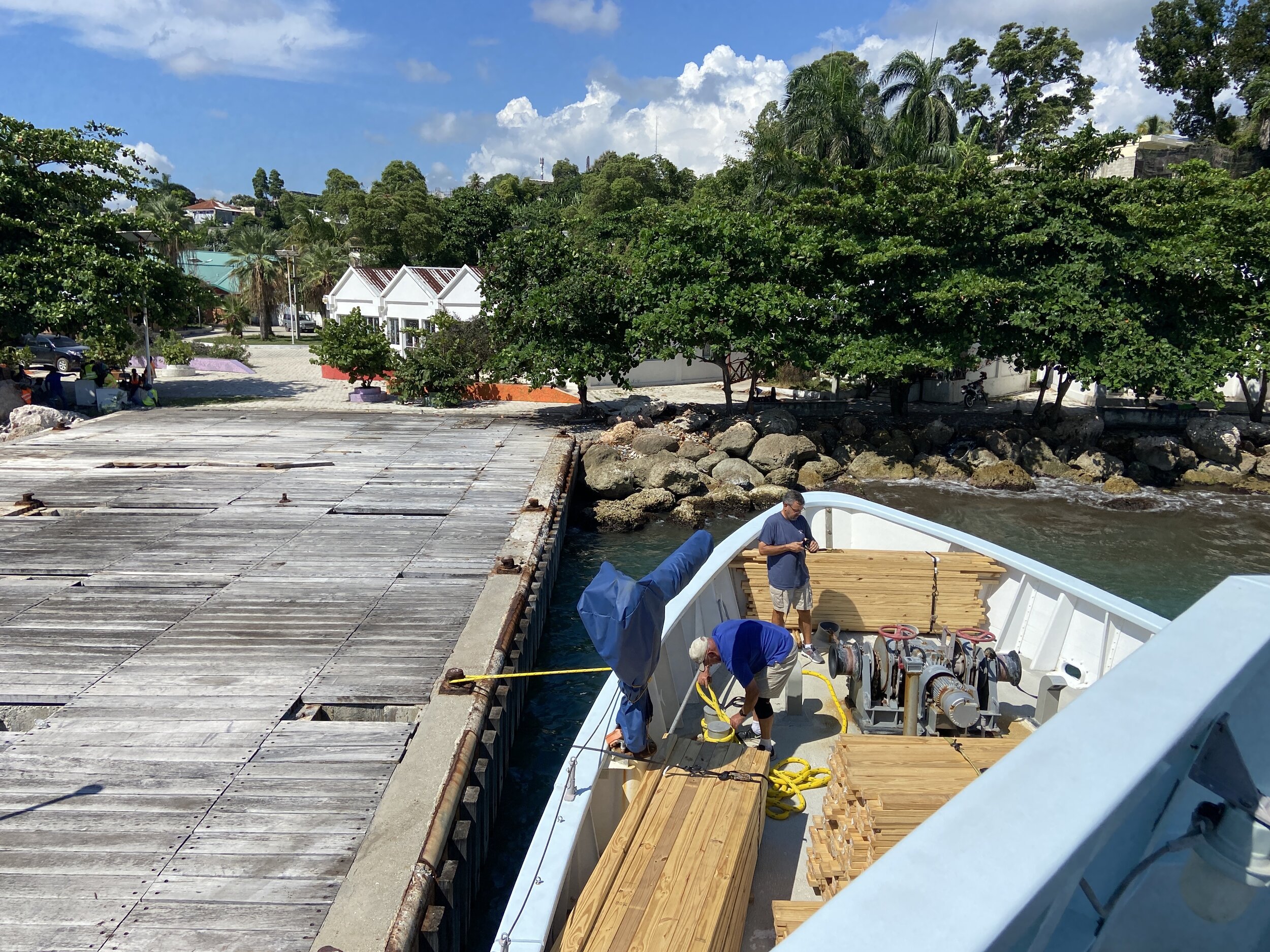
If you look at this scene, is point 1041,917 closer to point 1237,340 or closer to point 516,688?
point 516,688

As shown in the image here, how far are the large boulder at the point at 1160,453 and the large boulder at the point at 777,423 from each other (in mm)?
9371

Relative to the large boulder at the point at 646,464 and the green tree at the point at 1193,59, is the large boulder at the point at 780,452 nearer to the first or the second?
the large boulder at the point at 646,464

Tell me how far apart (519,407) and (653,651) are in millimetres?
21830

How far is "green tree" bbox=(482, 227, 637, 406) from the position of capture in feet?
74.4

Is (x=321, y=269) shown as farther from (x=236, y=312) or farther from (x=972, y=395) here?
(x=972, y=395)

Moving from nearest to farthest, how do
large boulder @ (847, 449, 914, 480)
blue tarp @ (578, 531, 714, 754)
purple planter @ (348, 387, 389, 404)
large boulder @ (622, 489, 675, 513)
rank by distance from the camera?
blue tarp @ (578, 531, 714, 754)
large boulder @ (622, 489, 675, 513)
large boulder @ (847, 449, 914, 480)
purple planter @ (348, 387, 389, 404)

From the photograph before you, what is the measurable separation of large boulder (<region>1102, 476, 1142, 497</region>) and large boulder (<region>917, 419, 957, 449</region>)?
163 inches

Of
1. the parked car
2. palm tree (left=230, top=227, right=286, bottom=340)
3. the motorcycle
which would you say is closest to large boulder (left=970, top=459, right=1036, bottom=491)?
the motorcycle

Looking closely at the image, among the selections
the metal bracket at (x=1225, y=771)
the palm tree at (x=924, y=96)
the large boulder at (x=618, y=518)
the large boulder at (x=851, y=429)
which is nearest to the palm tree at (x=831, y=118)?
the palm tree at (x=924, y=96)

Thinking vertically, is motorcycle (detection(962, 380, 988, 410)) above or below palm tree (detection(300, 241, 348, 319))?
below

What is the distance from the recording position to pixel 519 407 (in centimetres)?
2686

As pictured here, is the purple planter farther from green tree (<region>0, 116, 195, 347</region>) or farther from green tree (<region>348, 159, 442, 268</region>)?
green tree (<region>348, 159, 442, 268</region>)

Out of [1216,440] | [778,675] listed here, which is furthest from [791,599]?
[1216,440]

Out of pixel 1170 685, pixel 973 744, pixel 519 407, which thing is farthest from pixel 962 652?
pixel 519 407
